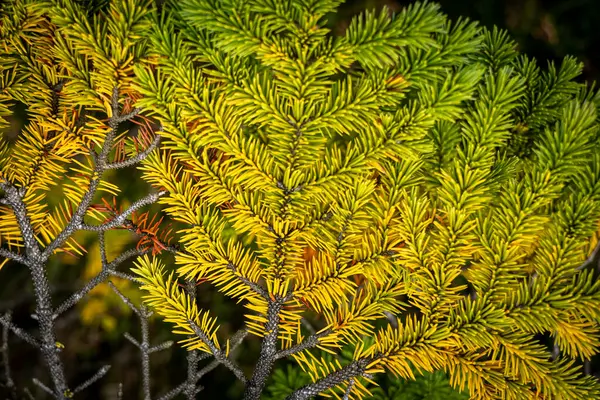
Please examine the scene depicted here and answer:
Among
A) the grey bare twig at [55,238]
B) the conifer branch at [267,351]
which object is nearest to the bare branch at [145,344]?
the grey bare twig at [55,238]

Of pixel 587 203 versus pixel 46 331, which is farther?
pixel 46 331

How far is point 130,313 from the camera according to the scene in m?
1.38

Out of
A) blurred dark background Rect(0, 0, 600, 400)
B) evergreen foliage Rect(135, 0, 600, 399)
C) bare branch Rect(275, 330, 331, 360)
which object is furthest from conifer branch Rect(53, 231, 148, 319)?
blurred dark background Rect(0, 0, 600, 400)

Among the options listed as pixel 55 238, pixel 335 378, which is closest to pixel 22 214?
pixel 55 238

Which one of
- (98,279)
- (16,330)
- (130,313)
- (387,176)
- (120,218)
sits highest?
(387,176)

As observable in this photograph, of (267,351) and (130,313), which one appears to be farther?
(130,313)

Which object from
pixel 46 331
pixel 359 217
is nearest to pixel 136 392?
pixel 46 331

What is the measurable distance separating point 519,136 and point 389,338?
0.98ft

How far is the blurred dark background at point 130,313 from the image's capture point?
1.29 m

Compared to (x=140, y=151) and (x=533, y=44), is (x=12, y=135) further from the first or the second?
(x=533, y=44)

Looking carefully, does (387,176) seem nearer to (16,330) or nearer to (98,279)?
(98,279)

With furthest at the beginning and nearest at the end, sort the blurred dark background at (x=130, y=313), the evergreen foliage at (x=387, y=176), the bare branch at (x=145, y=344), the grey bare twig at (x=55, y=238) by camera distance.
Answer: the blurred dark background at (x=130, y=313) < the bare branch at (x=145, y=344) < the grey bare twig at (x=55, y=238) < the evergreen foliage at (x=387, y=176)

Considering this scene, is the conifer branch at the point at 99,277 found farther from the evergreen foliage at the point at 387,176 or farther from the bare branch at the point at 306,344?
the bare branch at the point at 306,344

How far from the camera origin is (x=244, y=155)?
51 centimetres
